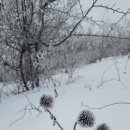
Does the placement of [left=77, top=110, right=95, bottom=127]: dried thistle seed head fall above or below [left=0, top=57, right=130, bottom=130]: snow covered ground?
above

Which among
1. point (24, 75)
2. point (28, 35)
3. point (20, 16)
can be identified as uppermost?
point (20, 16)

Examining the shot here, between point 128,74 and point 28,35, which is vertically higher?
point 28,35

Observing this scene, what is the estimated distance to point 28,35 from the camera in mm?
4855

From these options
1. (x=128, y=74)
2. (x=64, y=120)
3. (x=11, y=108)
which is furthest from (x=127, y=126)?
(x=128, y=74)

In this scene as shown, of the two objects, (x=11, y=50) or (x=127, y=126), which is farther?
(x=11, y=50)

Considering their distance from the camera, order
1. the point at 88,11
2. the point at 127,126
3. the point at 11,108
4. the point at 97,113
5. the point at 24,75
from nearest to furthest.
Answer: the point at 127,126, the point at 97,113, the point at 11,108, the point at 88,11, the point at 24,75

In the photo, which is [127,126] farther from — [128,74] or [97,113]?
[128,74]

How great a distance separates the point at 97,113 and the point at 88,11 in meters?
2.10

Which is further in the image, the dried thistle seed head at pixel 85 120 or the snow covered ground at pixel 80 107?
the snow covered ground at pixel 80 107

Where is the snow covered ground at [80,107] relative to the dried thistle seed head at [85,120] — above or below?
below

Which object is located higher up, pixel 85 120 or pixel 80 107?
pixel 85 120

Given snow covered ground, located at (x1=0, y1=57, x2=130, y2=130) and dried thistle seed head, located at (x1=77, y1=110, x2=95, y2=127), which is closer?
dried thistle seed head, located at (x1=77, y1=110, x2=95, y2=127)

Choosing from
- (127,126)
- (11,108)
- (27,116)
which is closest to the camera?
(127,126)

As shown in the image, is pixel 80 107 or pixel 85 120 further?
pixel 80 107
